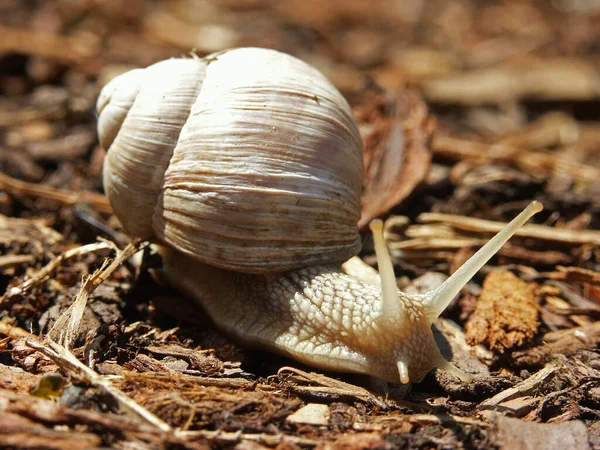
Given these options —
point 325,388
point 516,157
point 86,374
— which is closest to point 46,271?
point 86,374

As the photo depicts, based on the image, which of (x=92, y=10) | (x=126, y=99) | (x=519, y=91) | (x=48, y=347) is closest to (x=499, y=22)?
(x=519, y=91)

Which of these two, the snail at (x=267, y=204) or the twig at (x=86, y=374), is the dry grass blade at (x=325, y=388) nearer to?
the snail at (x=267, y=204)

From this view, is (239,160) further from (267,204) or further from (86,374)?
(86,374)

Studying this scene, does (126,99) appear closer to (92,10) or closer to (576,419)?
(576,419)

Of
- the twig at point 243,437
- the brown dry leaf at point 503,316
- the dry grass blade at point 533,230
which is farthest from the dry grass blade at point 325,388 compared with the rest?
the dry grass blade at point 533,230

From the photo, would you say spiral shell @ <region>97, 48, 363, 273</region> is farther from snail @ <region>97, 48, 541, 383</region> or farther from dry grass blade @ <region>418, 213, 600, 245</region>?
dry grass blade @ <region>418, 213, 600, 245</region>

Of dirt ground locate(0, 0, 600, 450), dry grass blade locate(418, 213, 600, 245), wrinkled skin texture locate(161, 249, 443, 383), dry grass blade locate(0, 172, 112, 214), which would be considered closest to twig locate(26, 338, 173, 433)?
dirt ground locate(0, 0, 600, 450)
